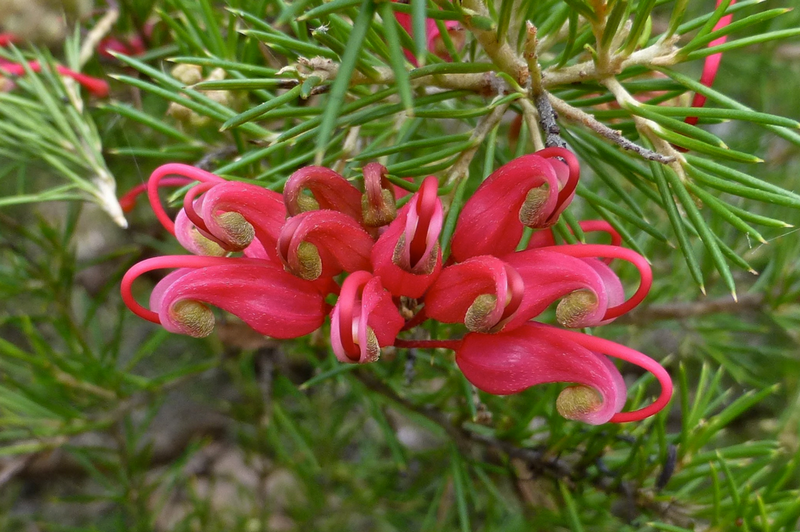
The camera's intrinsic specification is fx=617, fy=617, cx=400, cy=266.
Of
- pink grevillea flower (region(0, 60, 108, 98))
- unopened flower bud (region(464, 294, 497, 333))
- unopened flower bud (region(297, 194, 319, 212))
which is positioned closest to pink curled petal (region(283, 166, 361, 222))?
unopened flower bud (region(297, 194, 319, 212))

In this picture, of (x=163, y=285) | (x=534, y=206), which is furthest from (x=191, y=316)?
(x=534, y=206)

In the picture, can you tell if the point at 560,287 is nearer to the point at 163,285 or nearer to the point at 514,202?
the point at 514,202

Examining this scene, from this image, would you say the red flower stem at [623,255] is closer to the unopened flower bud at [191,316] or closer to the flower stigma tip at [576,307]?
the flower stigma tip at [576,307]

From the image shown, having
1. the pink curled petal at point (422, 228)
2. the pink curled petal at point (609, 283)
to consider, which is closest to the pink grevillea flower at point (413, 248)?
the pink curled petal at point (422, 228)

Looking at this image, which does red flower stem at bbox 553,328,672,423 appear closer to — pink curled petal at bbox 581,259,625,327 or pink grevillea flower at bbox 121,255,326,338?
pink curled petal at bbox 581,259,625,327

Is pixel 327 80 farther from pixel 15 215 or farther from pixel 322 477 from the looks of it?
pixel 15 215

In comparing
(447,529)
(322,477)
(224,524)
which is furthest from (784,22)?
(224,524)
